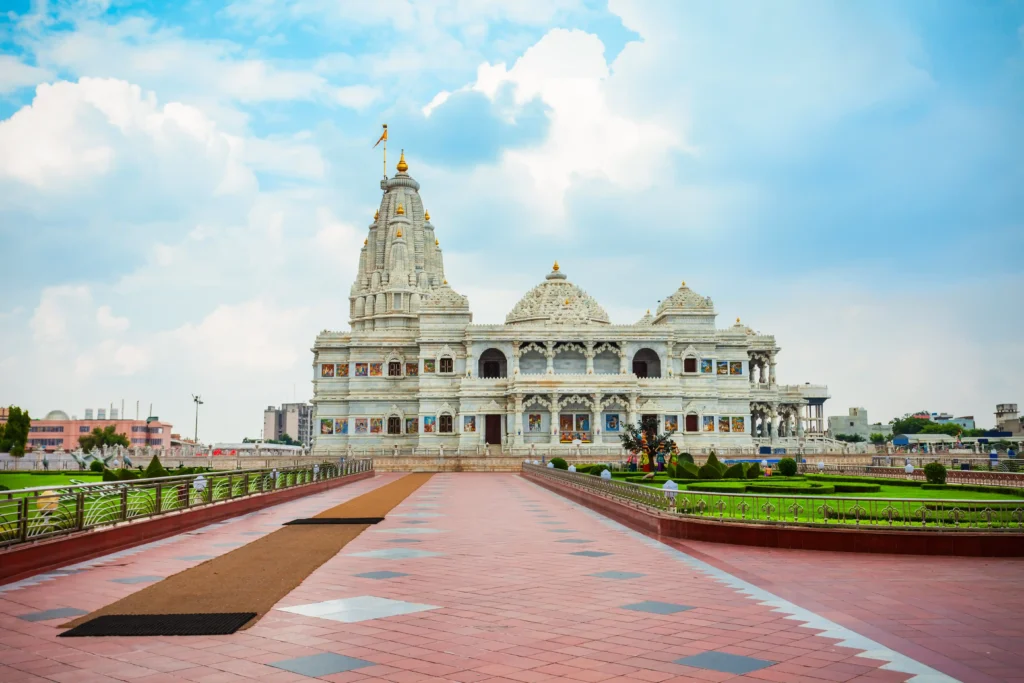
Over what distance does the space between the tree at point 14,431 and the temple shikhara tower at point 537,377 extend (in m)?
22.6

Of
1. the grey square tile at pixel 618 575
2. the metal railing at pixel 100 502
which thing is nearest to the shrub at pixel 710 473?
the metal railing at pixel 100 502

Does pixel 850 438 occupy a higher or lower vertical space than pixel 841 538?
Result: higher

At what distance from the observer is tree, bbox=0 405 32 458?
63.4m

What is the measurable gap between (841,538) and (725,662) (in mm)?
8061

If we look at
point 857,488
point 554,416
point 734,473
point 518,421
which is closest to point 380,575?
point 857,488

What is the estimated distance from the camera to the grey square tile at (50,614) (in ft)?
29.1

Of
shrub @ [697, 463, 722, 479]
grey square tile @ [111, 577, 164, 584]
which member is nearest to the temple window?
shrub @ [697, 463, 722, 479]

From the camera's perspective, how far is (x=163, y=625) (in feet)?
27.8

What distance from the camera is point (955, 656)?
7.38 meters

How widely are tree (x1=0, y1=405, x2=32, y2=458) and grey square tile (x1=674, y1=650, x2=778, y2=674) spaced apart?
65.8m

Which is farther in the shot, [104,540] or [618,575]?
[104,540]

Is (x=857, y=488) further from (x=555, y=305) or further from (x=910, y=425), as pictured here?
(x=910, y=425)

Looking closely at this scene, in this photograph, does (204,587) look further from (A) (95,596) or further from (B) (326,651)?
(B) (326,651)

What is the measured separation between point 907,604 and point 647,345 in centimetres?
6125
